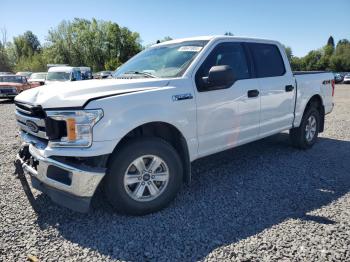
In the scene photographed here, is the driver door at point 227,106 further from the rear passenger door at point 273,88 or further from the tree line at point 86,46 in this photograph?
the tree line at point 86,46

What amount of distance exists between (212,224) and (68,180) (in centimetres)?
151

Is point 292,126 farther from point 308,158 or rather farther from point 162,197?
point 162,197

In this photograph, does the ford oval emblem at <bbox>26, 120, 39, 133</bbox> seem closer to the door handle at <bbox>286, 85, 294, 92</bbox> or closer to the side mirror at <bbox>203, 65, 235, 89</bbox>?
the side mirror at <bbox>203, 65, 235, 89</bbox>

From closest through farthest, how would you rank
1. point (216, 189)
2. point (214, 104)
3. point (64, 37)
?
point (214, 104)
point (216, 189)
point (64, 37)

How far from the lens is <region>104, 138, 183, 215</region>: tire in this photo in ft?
10.4

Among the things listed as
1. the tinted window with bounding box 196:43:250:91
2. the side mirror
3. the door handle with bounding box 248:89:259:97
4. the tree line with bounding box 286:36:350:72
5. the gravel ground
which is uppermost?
the tree line with bounding box 286:36:350:72

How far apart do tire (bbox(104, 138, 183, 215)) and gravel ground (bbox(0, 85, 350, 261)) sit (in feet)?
0.55

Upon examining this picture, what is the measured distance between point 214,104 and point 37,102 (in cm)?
200

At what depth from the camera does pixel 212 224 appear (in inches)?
129

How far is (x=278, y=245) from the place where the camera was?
2891 millimetres

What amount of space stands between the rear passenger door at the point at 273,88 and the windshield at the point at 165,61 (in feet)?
3.65

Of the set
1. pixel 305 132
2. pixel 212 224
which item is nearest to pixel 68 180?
pixel 212 224

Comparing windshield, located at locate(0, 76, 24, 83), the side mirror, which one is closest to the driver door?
the side mirror

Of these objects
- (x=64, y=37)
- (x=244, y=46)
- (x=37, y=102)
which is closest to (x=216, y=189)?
(x=244, y=46)
